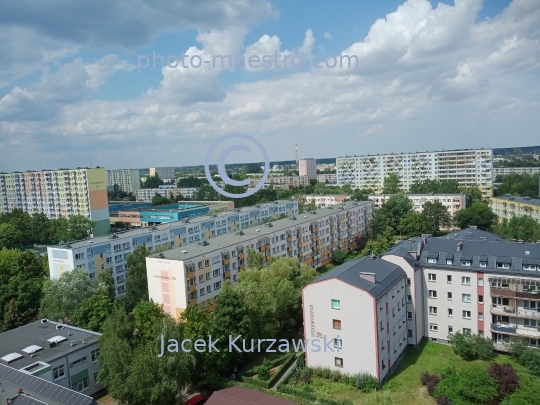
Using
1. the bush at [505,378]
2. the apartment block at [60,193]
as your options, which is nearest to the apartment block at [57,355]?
the bush at [505,378]

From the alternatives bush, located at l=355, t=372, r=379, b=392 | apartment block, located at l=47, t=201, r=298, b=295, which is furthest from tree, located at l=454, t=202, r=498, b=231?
bush, located at l=355, t=372, r=379, b=392

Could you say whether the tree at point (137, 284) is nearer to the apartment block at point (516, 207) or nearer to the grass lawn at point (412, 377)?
the grass lawn at point (412, 377)

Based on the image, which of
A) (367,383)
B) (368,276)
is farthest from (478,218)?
(367,383)

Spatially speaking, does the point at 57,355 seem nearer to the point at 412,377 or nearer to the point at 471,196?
the point at 412,377

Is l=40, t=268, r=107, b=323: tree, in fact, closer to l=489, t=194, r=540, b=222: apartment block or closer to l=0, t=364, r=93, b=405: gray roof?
l=0, t=364, r=93, b=405: gray roof

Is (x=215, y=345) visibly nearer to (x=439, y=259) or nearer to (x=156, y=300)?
(x=156, y=300)

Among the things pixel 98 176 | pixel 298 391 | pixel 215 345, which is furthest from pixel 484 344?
pixel 98 176
